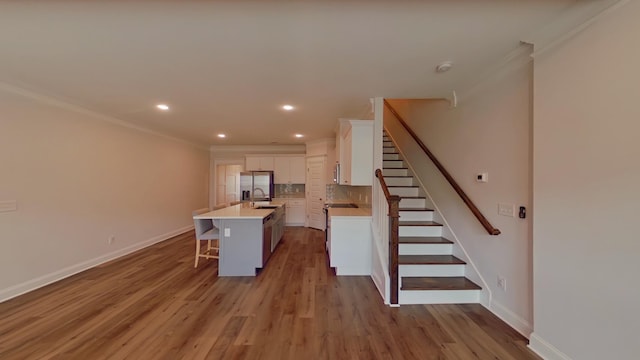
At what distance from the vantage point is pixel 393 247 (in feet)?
9.46

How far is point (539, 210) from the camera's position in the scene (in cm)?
205

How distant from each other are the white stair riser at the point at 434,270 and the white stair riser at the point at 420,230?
0.60 m

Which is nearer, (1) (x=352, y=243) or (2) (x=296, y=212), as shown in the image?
(1) (x=352, y=243)

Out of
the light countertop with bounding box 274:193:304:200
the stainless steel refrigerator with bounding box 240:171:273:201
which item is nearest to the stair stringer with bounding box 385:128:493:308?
the light countertop with bounding box 274:193:304:200

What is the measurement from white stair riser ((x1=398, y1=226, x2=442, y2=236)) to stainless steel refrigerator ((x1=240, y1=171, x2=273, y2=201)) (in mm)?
4663

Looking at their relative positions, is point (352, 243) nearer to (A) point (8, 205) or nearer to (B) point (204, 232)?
(B) point (204, 232)

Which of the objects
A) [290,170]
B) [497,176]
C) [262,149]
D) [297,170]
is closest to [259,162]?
[262,149]

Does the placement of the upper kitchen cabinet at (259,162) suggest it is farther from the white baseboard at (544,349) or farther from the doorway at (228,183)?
the white baseboard at (544,349)

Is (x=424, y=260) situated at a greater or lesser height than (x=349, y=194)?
lesser

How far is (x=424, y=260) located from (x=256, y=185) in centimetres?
539

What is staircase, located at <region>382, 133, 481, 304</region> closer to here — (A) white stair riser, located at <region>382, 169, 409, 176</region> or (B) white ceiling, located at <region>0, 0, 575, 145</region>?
(A) white stair riser, located at <region>382, 169, 409, 176</region>

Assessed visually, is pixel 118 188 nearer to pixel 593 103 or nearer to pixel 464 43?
pixel 464 43

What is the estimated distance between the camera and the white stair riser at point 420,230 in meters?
3.70

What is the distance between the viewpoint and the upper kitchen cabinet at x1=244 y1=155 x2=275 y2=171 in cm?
785
